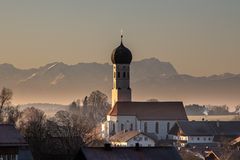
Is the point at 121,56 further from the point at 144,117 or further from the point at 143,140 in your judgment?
the point at 143,140

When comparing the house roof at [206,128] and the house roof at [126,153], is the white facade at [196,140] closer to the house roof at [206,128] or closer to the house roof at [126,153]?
the house roof at [206,128]

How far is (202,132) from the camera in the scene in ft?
484

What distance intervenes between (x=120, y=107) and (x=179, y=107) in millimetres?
10192

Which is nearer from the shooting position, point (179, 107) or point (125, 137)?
point (125, 137)

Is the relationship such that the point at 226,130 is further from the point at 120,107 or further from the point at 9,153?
the point at 9,153

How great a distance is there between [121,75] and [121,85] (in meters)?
2.24

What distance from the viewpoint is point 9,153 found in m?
65.6

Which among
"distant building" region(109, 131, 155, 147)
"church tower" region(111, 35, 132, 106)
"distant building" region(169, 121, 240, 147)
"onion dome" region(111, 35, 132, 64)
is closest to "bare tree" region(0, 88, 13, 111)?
"distant building" region(109, 131, 155, 147)

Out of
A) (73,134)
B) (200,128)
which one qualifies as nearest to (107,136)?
(200,128)

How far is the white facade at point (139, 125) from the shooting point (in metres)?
158

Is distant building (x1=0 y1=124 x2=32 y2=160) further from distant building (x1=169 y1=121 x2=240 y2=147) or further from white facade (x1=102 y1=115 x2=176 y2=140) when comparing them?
white facade (x1=102 y1=115 x2=176 y2=140)

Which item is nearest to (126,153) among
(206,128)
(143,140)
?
(143,140)

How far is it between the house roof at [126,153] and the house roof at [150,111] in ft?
301

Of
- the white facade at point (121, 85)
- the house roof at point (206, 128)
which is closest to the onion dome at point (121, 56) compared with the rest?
the white facade at point (121, 85)
